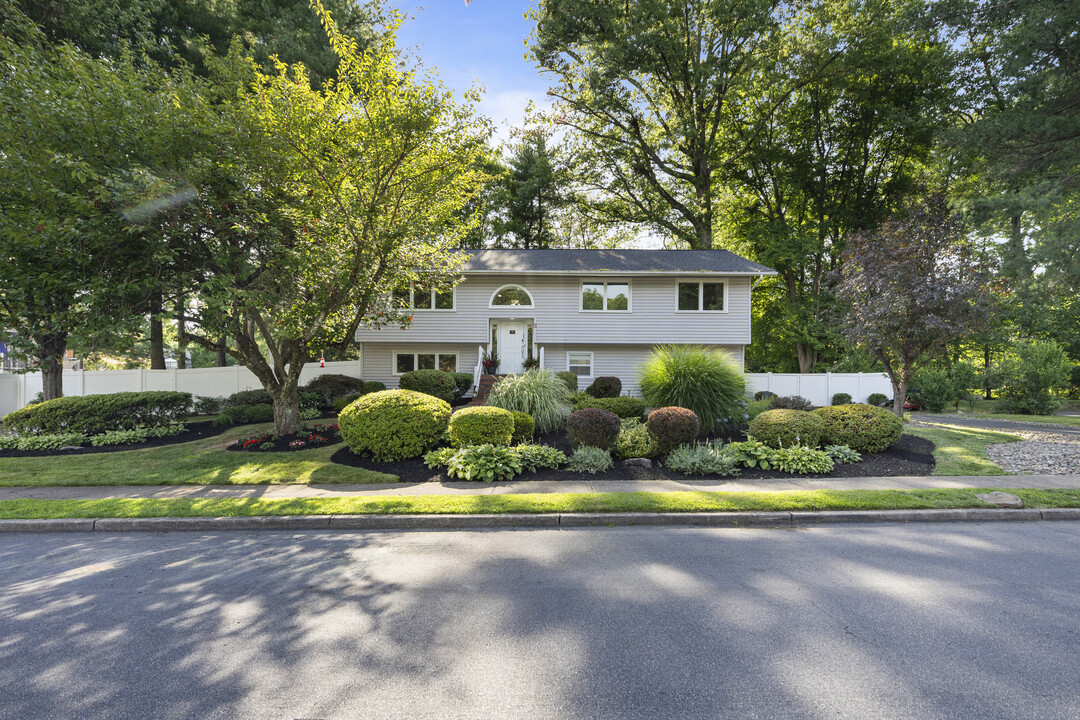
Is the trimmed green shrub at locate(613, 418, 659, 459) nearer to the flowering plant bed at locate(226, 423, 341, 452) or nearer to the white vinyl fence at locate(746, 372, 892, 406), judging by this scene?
the flowering plant bed at locate(226, 423, 341, 452)

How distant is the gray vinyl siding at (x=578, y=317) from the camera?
1800 cm

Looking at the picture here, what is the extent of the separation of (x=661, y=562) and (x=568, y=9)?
24.4 m

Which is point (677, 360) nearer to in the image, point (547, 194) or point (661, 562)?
point (661, 562)

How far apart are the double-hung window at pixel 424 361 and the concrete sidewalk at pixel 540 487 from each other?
1170 cm

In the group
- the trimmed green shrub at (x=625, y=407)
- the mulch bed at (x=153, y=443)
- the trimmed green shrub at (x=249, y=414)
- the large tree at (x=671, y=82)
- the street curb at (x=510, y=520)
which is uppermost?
the large tree at (x=671, y=82)

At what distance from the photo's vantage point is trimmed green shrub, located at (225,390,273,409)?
47.6ft

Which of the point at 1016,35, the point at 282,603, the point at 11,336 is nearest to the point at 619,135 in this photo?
the point at 1016,35

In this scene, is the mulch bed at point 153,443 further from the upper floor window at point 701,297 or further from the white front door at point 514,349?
the upper floor window at point 701,297

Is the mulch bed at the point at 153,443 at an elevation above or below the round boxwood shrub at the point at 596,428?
below

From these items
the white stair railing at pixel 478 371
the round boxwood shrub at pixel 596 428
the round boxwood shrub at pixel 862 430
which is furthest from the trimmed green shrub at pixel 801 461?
the white stair railing at pixel 478 371

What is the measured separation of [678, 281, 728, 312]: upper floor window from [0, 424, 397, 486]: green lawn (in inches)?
548

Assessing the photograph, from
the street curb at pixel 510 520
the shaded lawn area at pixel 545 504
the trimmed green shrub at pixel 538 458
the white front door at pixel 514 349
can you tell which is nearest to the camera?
the street curb at pixel 510 520

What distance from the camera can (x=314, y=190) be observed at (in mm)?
8953

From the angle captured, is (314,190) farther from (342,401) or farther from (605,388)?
(605,388)
